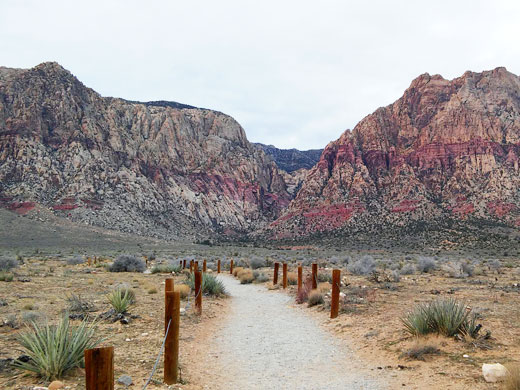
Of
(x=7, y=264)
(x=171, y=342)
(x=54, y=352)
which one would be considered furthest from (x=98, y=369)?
(x=7, y=264)

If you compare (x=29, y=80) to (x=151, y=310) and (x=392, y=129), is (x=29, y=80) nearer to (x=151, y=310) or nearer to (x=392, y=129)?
(x=392, y=129)

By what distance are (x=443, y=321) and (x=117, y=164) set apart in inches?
3631

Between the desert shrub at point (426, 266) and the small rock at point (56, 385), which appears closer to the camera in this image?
the small rock at point (56, 385)

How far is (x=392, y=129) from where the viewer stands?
330 feet

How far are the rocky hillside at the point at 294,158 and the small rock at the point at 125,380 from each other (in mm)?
168592

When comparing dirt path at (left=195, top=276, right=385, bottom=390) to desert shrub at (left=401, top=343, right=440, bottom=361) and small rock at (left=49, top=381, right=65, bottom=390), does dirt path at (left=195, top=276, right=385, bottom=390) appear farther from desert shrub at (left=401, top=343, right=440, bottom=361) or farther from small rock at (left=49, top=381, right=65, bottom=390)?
small rock at (left=49, top=381, right=65, bottom=390)

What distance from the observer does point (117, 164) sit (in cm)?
9200

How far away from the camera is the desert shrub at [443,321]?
7.62m

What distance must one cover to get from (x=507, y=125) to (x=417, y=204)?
2889cm

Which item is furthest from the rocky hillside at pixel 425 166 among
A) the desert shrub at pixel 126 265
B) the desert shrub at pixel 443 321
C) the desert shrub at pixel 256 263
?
the desert shrub at pixel 443 321

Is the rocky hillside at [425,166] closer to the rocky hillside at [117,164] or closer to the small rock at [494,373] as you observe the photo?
the rocky hillside at [117,164]

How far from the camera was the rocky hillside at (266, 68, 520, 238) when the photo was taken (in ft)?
246

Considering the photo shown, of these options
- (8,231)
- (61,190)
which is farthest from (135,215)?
(8,231)

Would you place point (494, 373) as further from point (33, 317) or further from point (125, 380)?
point (33, 317)
